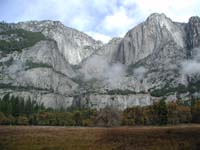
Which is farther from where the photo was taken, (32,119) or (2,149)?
(32,119)

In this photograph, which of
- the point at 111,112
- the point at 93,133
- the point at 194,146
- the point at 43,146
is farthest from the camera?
the point at 111,112

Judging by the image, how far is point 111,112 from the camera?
178 metres

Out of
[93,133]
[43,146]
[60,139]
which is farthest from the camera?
[93,133]

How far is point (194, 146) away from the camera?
4366 cm

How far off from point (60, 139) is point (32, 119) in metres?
152

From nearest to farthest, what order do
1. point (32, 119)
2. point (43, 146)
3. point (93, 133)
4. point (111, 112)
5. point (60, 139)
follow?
point (43, 146) → point (60, 139) → point (93, 133) → point (111, 112) → point (32, 119)

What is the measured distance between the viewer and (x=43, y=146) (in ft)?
153

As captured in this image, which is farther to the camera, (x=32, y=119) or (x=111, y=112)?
(x=32, y=119)

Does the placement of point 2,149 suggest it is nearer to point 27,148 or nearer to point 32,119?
point 27,148

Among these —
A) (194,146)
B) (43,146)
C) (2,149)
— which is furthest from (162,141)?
(2,149)

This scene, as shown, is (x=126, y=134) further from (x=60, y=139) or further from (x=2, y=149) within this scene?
(x=2, y=149)

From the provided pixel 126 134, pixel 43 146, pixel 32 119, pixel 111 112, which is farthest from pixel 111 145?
pixel 32 119

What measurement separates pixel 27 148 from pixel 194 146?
894 inches

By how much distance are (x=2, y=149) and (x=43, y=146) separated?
18.7 feet
